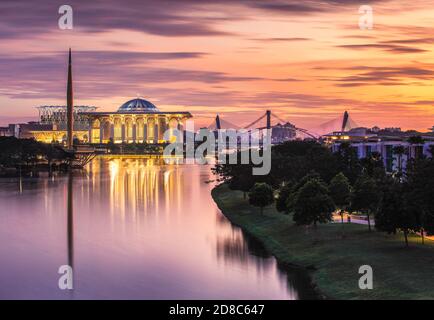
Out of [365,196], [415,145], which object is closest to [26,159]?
[415,145]

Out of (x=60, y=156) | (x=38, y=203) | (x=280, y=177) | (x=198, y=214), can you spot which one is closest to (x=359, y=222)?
(x=198, y=214)

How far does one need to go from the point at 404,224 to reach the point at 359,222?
932 centimetres

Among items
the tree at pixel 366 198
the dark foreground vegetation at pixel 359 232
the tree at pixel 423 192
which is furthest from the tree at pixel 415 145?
the tree at pixel 423 192

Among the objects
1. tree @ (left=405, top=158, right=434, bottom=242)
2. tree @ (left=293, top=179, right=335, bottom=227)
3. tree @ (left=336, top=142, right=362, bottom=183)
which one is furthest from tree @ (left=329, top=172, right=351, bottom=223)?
tree @ (left=405, top=158, right=434, bottom=242)

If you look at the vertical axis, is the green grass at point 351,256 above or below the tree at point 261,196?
below

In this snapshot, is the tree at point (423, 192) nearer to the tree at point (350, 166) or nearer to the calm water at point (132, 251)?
the calm water at point (132, 251)

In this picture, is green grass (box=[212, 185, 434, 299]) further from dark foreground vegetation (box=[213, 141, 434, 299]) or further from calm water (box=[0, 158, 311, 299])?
calm water (box=[0, 158, 311, 299])

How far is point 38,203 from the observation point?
61125mm

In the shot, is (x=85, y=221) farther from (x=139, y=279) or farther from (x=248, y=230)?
(x=139, y=279)

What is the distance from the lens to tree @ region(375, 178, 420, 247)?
101 feet

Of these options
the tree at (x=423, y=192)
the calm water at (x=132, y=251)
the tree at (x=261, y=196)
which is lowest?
the calm water at (x=132, y=251)

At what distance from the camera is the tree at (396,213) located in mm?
30859

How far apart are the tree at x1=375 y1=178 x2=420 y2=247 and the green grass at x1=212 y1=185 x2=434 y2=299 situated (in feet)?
2.43

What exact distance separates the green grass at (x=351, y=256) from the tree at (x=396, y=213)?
741mm
